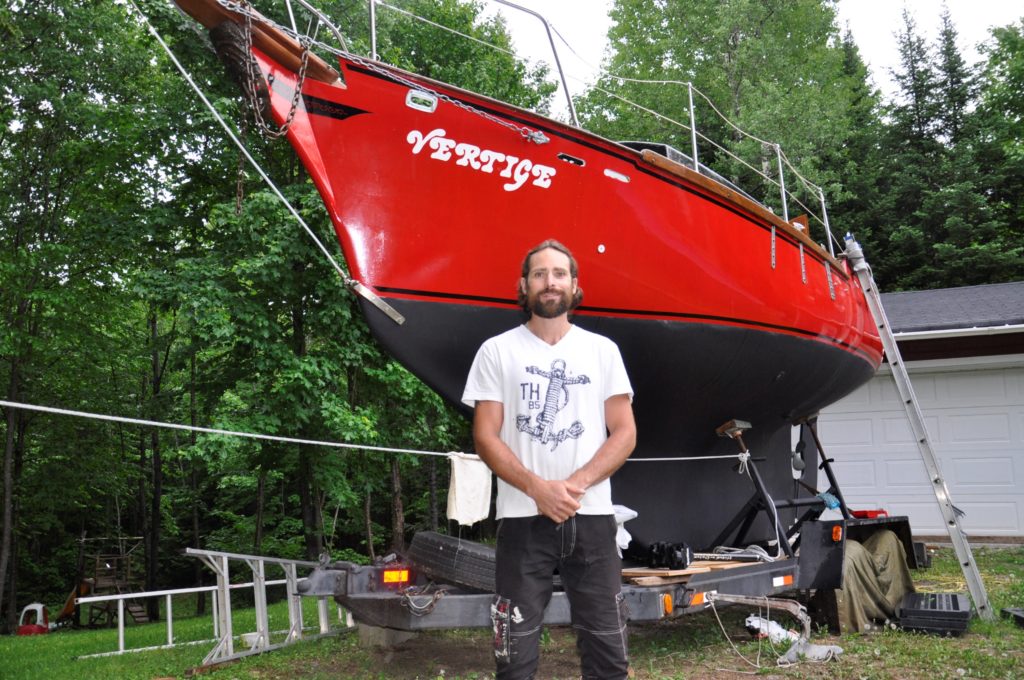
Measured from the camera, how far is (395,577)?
13.9 feet

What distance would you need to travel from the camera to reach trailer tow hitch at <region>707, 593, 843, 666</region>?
443cm

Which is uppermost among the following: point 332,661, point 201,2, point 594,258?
point 201,2

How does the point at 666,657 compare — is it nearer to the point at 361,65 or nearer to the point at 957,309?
the point at 361,65

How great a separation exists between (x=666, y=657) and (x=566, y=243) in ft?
8.04

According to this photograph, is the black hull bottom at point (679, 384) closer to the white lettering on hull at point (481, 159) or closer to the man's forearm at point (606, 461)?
the white lettering on hull at point (481, 159)

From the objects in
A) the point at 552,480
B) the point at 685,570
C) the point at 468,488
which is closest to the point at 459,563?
the point at 468,488

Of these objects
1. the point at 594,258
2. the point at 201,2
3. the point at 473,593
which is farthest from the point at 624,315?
the point at 201,2

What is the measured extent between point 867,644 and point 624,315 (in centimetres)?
238

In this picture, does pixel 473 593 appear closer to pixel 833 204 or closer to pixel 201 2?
pixel 201 2

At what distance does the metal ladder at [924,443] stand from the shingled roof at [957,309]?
4.89 metres

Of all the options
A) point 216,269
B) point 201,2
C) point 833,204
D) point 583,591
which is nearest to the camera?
point 583,591

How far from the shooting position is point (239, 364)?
1223 cm

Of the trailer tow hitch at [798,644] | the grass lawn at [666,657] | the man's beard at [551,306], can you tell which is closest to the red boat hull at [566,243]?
the grass lawn at [666,657]

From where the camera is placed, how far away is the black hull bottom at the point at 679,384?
4.52m
